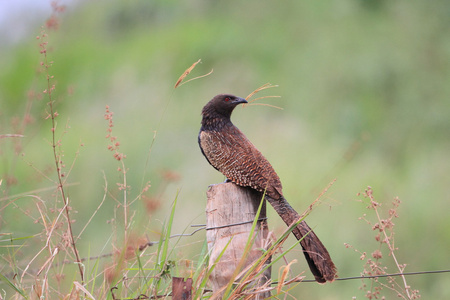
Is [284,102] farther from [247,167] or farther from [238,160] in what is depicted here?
[247,167]

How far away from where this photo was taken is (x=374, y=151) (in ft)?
40.0

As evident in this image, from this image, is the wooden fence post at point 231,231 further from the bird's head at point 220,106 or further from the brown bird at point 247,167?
the bird's head at point 220,106

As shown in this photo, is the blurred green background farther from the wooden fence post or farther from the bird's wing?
the wooden fence post

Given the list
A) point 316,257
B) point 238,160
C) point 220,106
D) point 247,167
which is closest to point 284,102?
point 220,106

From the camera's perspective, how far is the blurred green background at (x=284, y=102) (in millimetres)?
10469

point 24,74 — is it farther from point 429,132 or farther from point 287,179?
point 429,132

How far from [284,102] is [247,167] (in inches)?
341

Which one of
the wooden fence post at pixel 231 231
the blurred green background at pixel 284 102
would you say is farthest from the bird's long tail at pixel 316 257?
the blurred green background at pixel 284 102

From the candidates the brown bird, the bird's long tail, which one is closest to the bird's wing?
the brown bird

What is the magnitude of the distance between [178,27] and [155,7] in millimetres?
1121

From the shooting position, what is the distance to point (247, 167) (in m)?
3.42

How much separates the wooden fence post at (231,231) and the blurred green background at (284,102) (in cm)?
553

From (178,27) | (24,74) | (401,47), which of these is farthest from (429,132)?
(24,74)

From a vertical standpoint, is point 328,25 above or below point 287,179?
above
